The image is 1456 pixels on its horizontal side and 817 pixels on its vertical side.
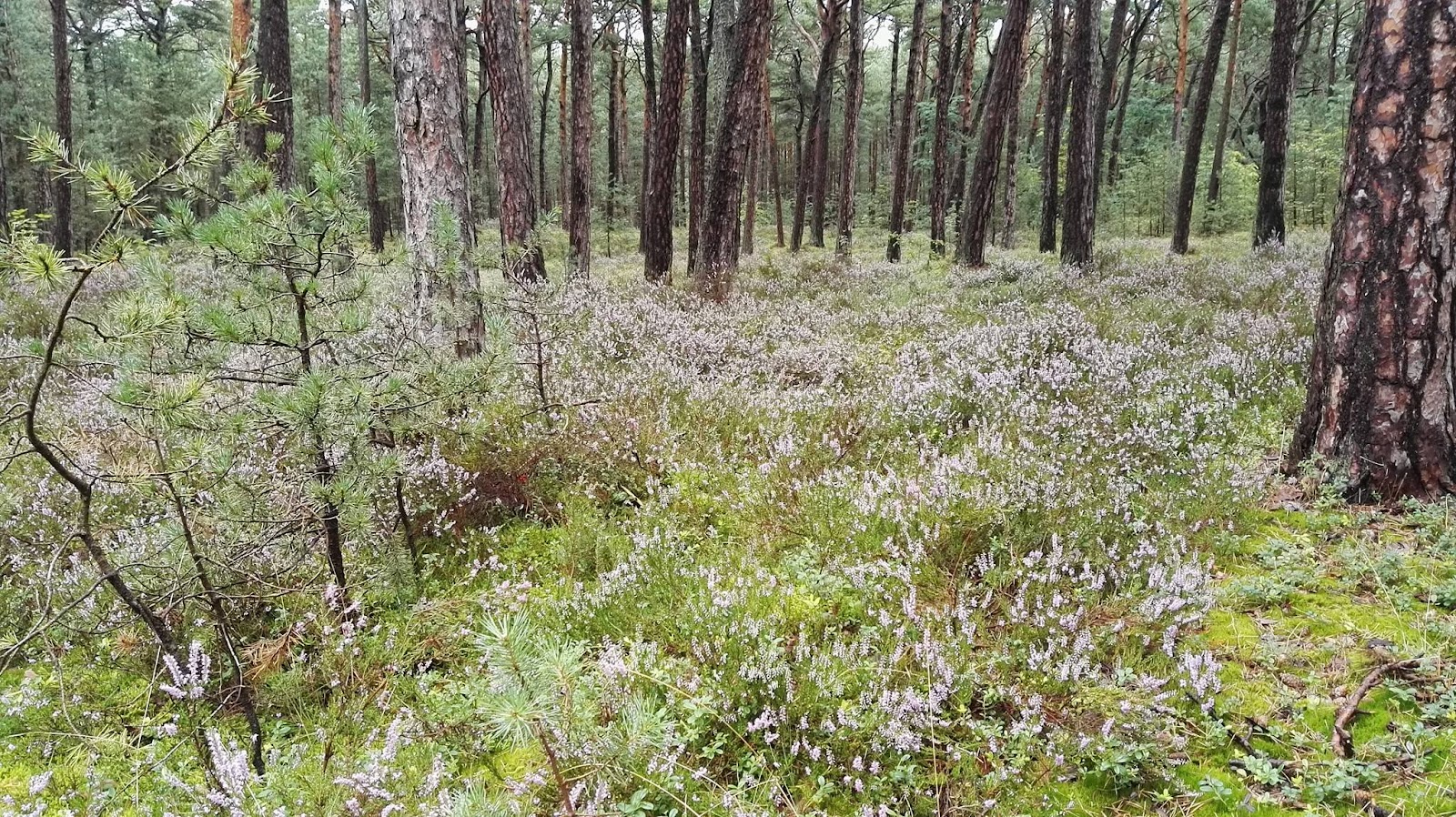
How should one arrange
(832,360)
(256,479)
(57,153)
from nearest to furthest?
1. (57,153)
2. (256,479)
3. (832,360)

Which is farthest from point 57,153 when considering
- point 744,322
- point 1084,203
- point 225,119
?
point 1084,203

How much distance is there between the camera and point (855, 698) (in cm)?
278

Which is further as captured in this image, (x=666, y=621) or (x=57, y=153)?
(x=666, y=621)

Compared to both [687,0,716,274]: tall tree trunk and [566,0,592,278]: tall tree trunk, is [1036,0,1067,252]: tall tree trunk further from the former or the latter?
[566,0,592,278]: tall tree trunk

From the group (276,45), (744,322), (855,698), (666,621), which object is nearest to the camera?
(855,698)

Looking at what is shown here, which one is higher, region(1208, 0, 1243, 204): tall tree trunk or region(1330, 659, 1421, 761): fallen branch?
region(1208, 0, 1243, 204): tall tree trunk

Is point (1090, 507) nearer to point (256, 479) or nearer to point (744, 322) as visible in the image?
point (256, 479)

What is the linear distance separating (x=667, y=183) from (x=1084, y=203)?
7577 mm

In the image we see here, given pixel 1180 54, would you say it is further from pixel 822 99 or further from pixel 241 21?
pixel 241 21

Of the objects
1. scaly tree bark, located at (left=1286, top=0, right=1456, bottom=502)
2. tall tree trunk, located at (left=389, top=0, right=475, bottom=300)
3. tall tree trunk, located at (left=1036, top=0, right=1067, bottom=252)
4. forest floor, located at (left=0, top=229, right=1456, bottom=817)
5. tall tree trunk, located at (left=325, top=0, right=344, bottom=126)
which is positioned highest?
tall tree trunk, located at (left=325, top=0, right=344, bottom=126)

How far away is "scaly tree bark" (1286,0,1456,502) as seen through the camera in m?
3.57

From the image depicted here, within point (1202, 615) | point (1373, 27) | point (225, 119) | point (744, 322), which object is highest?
point (1373, 27)

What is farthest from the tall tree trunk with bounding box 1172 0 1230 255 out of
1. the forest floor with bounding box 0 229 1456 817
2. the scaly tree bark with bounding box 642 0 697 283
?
the forest floor with bounding box 0 229 1456 817

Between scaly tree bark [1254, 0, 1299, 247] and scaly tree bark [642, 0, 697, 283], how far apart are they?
11.1 metres
